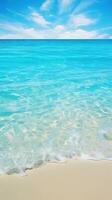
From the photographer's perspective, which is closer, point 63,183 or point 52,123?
point 63,183

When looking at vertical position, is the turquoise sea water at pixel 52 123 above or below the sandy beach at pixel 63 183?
above

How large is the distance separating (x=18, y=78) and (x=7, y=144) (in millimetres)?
6561

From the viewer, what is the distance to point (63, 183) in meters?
3.15

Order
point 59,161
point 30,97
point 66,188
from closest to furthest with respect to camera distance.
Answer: point 66,188
point 59,161
point 30,97

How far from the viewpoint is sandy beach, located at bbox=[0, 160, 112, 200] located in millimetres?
2910

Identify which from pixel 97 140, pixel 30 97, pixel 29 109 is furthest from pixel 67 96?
pixel 97 140

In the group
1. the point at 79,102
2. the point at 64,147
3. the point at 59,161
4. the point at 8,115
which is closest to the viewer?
the point at 59,161

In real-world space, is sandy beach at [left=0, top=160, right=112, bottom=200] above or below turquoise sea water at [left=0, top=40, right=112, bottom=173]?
below

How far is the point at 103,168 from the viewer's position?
3504mm

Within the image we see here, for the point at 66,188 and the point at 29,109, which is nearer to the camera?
the point at 66,188

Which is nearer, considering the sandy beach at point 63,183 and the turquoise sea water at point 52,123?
the sandy beach at point 63,183

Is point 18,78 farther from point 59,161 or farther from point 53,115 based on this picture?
point 59,161

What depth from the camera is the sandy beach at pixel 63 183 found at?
2910 mm

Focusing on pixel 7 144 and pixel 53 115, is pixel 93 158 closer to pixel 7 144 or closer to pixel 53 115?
pixel 7 144
